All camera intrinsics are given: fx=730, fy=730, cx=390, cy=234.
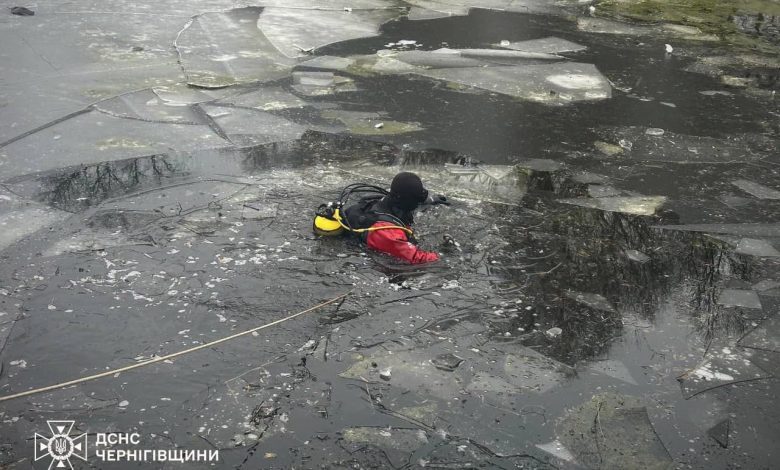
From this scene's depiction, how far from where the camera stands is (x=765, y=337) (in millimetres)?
4801

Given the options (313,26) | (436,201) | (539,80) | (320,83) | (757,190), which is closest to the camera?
(436,201)

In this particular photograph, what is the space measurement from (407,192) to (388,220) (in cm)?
26

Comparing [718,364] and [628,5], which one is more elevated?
[628,5]

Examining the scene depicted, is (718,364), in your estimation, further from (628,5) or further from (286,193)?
(628,5)

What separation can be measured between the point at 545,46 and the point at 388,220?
6905 mm

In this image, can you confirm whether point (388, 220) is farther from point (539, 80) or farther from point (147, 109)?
point (539, 80)

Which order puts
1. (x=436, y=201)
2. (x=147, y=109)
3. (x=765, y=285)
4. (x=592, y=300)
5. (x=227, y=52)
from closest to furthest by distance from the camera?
1. (x=592, y=300)
2. (x=765, y=285)
3. (x=436, y=201)
4. (x=147, y=109)
5. (x=227, y=52)

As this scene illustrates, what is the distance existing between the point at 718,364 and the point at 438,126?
448 cm

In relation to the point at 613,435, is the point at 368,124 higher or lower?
higher

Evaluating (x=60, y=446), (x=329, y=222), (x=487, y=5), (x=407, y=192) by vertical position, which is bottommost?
(x=60, y=446)

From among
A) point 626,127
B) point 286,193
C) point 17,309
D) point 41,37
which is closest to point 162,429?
→ point 17,309

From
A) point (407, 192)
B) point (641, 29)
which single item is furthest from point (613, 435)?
point (641, 29)

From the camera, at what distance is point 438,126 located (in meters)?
8.23

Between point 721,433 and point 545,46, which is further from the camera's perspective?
point 545,46
